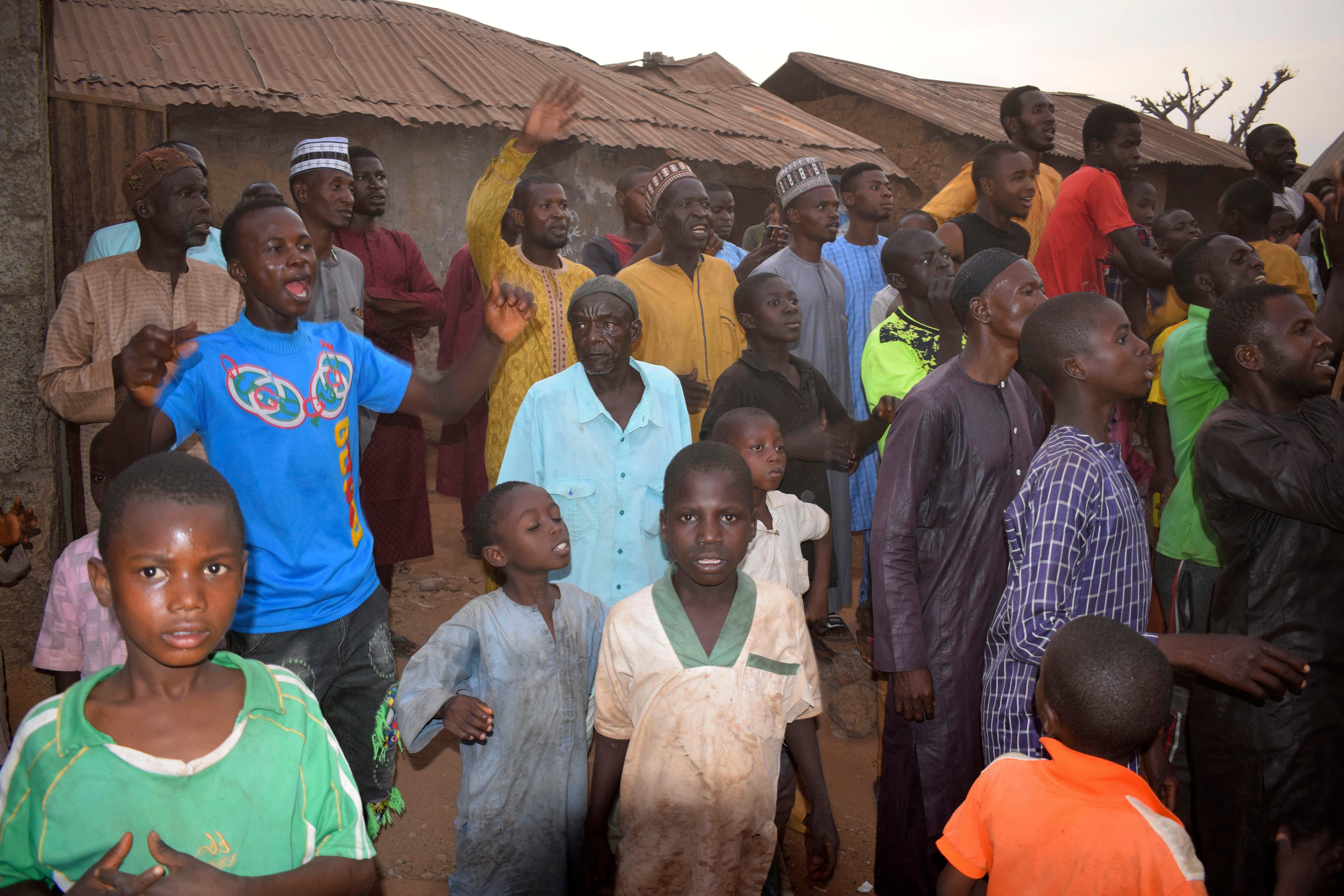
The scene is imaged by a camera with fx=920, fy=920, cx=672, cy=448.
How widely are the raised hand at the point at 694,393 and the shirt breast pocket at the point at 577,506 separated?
901 mm

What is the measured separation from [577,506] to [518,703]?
0.70m

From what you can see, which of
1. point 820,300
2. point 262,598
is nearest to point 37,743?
point 262,598

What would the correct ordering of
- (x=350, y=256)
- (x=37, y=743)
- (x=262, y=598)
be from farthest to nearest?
(x=350, y=256)
(x=262, y=598)
(x=37, y=743)

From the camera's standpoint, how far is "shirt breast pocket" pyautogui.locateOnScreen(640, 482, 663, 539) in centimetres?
297

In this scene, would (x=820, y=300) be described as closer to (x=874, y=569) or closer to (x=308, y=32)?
(x=874, y=569)

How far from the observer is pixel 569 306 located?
310 cm

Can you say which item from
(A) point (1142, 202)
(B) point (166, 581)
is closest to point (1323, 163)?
(A) point (1142, 202)

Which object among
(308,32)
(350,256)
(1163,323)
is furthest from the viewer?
(308,32)

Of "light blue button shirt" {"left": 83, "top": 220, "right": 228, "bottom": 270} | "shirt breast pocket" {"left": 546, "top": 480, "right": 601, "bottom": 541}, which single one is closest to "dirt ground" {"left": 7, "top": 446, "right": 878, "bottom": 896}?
"shirt breast pocket" {"left": 546, "top": 480, "right": 601, "bottom": 541}

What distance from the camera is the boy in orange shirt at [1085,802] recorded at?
1592 mm

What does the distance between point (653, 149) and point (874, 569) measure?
24.0 ft

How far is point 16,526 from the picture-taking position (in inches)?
120

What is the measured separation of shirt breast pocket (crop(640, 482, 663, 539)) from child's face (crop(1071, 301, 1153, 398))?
51.1 inches

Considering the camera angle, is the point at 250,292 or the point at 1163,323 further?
the point at 1163,323
